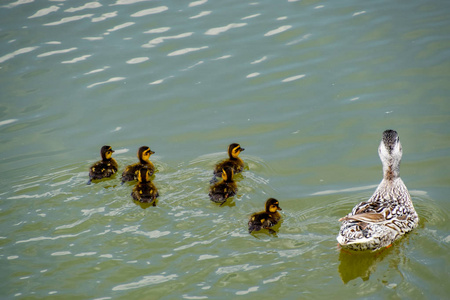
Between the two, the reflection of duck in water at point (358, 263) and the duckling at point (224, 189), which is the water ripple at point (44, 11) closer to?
the duckling at point (224, 189)

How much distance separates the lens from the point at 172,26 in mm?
9312

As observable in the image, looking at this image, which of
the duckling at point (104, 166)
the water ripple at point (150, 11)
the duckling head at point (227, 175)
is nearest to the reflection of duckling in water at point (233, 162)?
the duckling head at point (227, 175)

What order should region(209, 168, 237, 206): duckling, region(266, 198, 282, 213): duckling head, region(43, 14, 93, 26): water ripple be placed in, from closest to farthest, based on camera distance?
1. region(266, 198, 282, 213): duckling head
2. region(209, 168, 237, 206): duckling
3. region(43, 14, 93, 26): water ripple

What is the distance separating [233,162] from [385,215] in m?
1.88

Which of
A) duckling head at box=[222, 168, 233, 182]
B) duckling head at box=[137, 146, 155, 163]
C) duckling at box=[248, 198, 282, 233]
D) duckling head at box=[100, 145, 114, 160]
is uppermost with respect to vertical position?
duckling head at box=[100, 145, 114, 160]

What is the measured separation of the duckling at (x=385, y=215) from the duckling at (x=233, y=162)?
5.15 feet

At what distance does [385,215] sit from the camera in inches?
193

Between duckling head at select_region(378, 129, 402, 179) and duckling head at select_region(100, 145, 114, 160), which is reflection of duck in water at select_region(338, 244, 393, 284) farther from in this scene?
duckling head at select_region(100, 145, 114, 160)

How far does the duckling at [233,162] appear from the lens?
20.1 feet

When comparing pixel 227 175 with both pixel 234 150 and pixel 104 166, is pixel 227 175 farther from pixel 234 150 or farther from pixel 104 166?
pixel 104 166

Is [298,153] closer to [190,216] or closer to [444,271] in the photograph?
[190,216]

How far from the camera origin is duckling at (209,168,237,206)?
5.53 meters

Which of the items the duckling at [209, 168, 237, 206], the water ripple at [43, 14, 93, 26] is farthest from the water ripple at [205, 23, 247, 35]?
the duckling at [209, 168, 237, 206]

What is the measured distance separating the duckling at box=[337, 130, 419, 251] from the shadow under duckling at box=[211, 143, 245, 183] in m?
1.57
